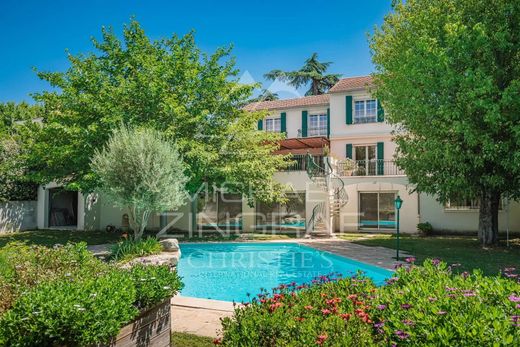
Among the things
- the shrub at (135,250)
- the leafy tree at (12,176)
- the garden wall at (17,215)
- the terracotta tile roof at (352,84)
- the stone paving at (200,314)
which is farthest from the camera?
the terracotta tile roof at (352,84)

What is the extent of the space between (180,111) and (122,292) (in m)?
13.9

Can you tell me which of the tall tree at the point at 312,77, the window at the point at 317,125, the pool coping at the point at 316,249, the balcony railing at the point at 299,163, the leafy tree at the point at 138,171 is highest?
the tall tree at the point at 312,77

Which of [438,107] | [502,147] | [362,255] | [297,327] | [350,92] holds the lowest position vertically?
[362,255]

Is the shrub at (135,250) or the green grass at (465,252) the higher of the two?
the shrub at (135,250)

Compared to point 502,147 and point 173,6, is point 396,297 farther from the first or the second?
point 173,6

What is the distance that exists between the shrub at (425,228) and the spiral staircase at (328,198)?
14.0ft

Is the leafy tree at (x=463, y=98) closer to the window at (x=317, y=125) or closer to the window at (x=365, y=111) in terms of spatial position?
the window at (x=365, y=111)

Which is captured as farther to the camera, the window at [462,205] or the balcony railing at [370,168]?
the balcony railing at [370,168]

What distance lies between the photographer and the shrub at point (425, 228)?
65.6ft

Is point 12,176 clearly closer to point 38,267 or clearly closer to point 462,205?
point 38,267

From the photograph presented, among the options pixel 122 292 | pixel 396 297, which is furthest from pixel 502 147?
pixel 122 292

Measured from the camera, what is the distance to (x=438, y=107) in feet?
45.0

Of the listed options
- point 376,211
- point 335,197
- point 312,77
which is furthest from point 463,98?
point 312,77

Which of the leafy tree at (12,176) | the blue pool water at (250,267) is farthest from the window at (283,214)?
the leafy tree at (12,176)
